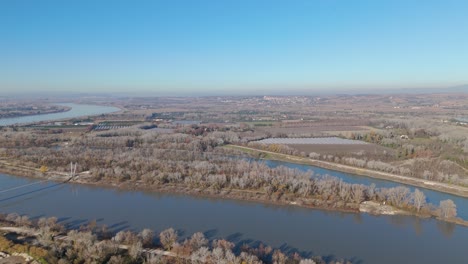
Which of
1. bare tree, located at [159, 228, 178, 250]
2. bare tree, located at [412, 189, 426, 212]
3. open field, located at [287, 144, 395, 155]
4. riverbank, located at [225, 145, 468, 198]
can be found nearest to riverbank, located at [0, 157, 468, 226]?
bare tree, located at [412, 189, 426, 212]

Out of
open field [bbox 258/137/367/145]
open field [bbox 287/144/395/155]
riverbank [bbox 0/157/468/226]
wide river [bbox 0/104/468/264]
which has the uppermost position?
open field [bbox 258/137/367/145]

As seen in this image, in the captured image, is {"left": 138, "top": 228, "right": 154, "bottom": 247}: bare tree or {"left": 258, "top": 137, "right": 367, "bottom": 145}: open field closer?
{"left": 138, "top": 228, "right": 154, "bottom": 247}: bare tree

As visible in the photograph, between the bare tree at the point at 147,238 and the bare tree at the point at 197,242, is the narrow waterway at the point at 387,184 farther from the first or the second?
the bare tree at the point at 147,238

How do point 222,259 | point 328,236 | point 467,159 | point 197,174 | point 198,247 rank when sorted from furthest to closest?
point 467,159, point 197,174, point 328,236, point 198,247, point 222,259

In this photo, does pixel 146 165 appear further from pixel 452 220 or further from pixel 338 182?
pixel 452 220

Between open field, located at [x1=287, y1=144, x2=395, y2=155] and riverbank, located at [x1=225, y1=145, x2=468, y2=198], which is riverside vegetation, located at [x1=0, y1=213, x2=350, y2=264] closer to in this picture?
riverbank, located at [x1=225, y1=145, x2=468, y2=198]

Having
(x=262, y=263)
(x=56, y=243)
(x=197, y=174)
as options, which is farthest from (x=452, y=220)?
(x=56, y=243)
